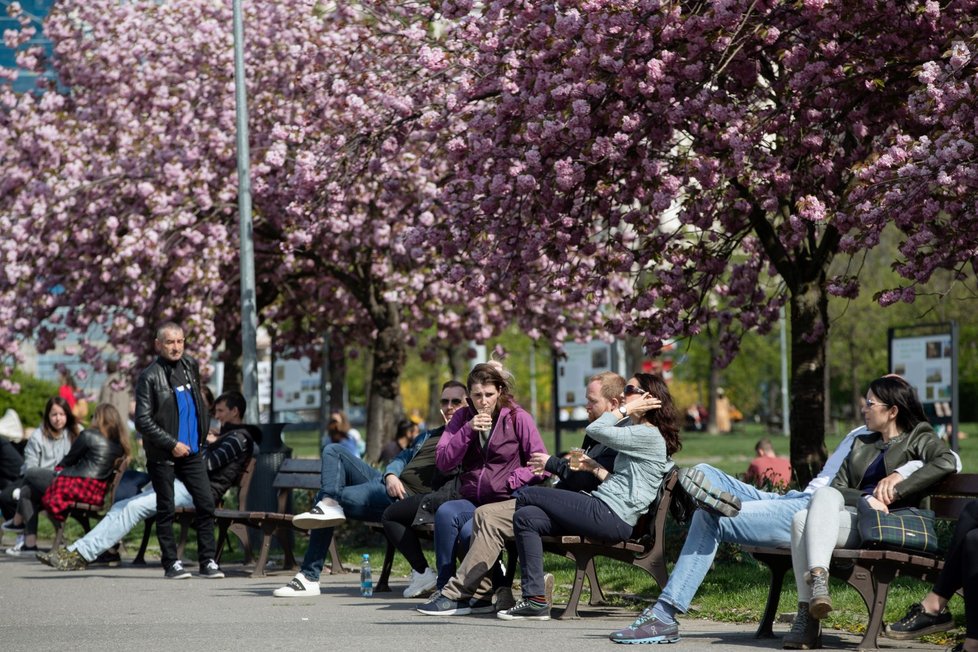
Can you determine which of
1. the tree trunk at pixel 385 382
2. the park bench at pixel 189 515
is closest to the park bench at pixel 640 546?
the park bench at pixel 189 515

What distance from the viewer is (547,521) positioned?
31.3 ft

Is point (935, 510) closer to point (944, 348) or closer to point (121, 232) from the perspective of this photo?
point (944, 348)

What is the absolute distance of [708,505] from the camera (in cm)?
818

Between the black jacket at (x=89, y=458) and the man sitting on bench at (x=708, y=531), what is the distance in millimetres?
8063

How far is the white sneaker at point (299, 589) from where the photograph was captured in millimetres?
11234

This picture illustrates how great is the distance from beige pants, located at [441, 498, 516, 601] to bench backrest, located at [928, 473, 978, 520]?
2.57 m

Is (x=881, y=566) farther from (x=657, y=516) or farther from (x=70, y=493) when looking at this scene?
(x=70, y=493)

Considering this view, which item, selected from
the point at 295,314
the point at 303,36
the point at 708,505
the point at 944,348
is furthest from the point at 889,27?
the point at 295,314

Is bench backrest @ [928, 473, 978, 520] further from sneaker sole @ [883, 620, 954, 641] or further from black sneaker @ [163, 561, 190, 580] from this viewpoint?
black sneaker @ [163, 561, 190, 580]

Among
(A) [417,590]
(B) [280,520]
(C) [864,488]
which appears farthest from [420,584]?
(C) [864,488]

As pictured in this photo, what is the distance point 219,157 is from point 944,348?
9.54 metres

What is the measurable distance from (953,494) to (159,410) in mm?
6746

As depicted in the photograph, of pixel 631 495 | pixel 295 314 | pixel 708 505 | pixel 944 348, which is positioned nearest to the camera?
pixel 708 505

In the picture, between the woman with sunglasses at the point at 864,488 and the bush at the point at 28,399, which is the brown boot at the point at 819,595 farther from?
the bush at the point at 28,399
